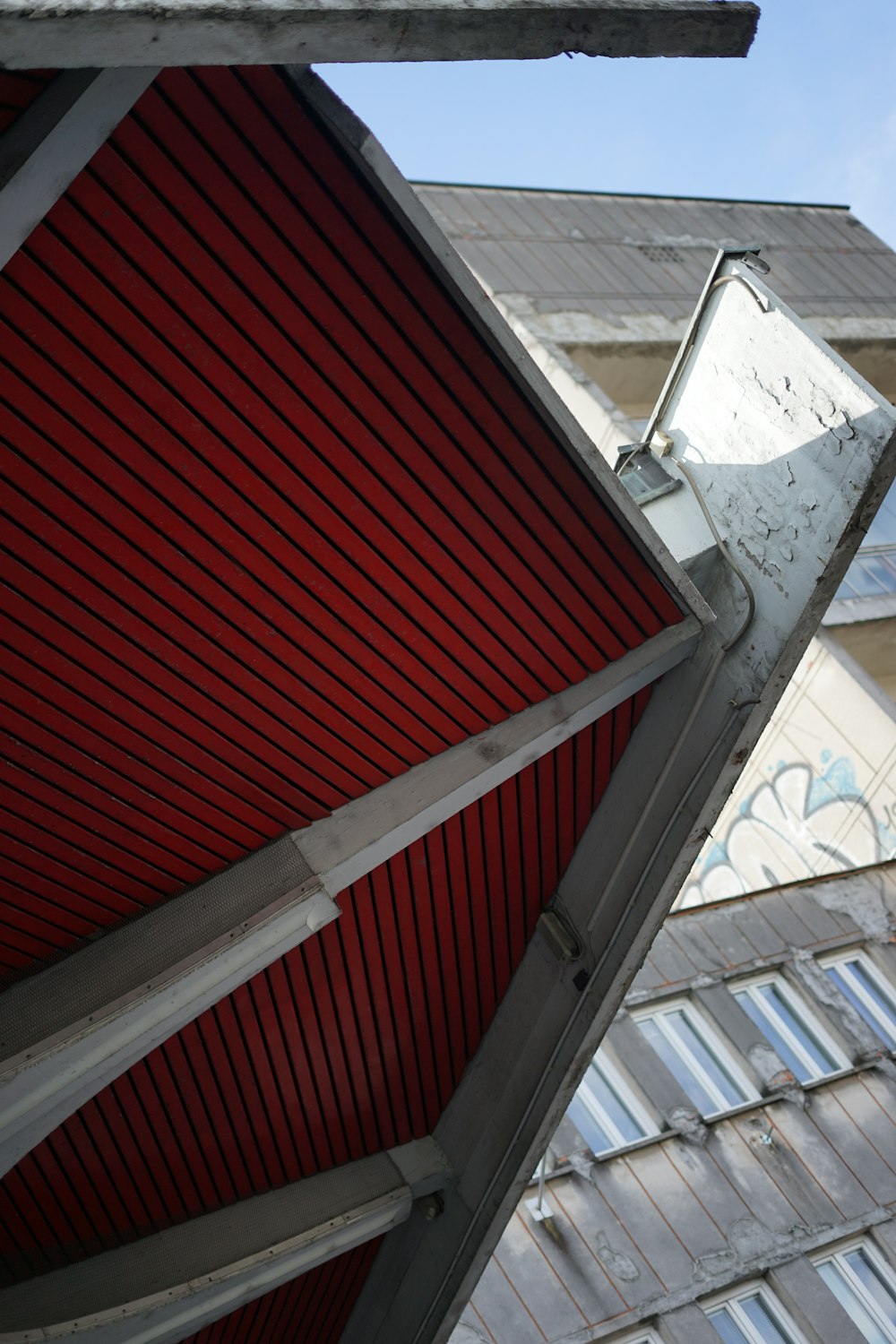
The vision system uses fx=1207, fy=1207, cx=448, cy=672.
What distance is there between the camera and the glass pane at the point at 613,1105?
11945 mm

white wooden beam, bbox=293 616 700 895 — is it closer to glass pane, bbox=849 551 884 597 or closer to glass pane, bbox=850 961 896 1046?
glass pane, bbox=850 961 896 1046

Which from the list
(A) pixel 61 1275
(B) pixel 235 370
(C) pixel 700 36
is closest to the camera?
(C) pixel 700 36

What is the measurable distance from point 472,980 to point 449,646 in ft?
9.14

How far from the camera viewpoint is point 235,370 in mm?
4211

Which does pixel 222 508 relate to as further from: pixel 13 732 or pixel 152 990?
pixel 152 990

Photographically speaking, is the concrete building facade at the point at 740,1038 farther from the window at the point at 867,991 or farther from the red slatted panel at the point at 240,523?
the red slatted panel at the point at 240,523

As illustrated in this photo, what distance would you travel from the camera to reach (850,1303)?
1127 cm

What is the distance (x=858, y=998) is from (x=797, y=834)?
9.20 feet

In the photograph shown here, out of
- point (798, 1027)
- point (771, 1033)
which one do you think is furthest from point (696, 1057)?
point (798, 1027)

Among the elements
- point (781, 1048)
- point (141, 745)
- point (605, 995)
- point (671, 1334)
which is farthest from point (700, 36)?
point (781, 1048)

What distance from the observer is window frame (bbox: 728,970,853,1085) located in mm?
13000

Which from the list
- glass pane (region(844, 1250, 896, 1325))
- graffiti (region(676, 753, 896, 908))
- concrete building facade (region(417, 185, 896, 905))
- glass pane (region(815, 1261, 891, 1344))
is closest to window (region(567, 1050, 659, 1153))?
glass pane (region(815, 1261, 891, 1344))

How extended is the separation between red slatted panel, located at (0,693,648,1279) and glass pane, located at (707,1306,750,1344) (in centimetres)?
518

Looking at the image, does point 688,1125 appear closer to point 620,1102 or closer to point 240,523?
point 620,1102
